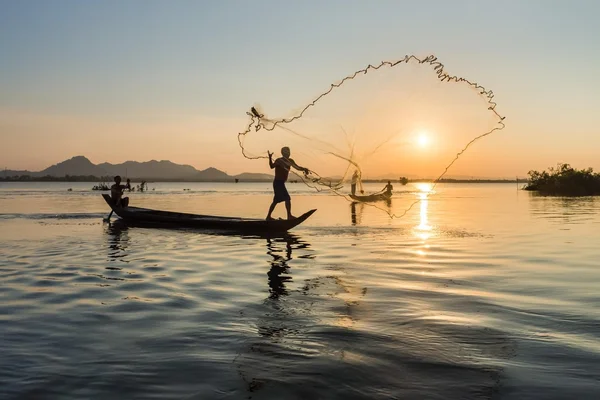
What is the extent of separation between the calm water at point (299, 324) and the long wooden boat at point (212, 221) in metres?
4.96

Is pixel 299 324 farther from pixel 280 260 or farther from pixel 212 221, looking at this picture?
pixel 212 221

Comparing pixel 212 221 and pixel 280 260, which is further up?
pixel 212 221

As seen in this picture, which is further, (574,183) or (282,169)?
(574,183)

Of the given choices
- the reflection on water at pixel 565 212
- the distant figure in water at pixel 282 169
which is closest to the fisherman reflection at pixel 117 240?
the distant figure in water at pixel 282 169

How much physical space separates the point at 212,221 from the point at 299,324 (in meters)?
15.5

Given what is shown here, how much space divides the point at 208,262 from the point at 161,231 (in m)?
10.1

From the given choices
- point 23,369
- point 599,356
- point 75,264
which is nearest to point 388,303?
point 599,356

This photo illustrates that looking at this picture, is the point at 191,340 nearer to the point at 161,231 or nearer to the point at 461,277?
the point at 461,277

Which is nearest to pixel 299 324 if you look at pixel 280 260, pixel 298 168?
pixel 280 260

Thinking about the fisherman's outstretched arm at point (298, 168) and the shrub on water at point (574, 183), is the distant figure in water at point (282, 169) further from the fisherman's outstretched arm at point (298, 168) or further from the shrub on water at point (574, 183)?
the shrub on water at point (574, 183)

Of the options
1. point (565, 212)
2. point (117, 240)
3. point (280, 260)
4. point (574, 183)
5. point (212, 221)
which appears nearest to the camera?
point (280, 260)

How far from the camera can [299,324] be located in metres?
7.66

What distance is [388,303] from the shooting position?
9.05 m

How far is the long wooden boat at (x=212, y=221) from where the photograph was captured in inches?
829
